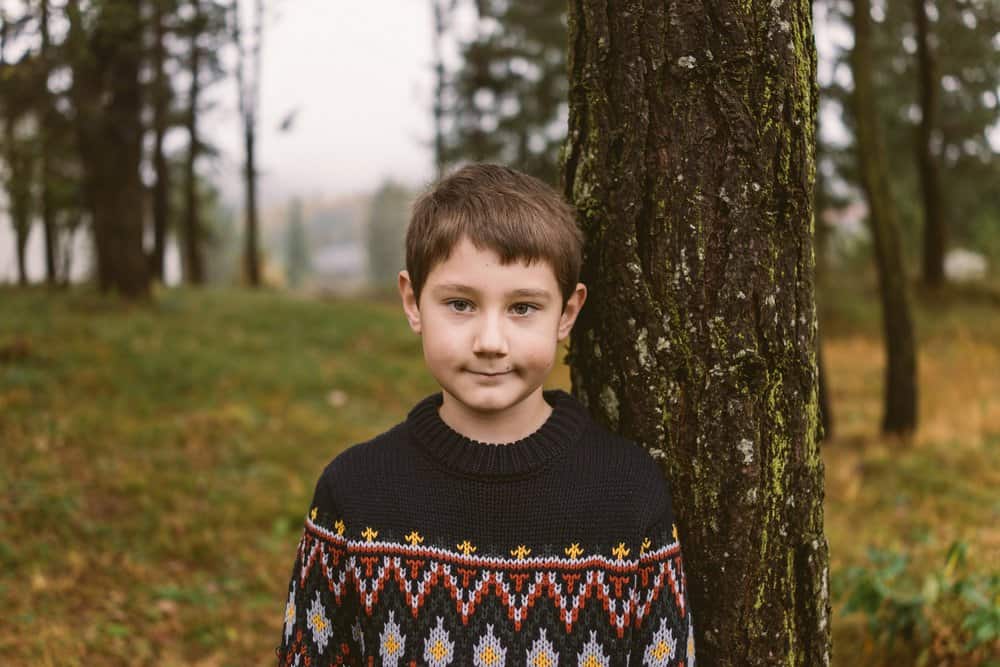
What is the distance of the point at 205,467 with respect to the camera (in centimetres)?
629

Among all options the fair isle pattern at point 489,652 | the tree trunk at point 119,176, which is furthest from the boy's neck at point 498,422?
the tree trunk at point 119,176

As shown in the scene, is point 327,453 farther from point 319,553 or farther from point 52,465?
point 319,553

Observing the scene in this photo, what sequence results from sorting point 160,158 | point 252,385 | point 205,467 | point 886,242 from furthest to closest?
1. point 160,158
2. point 252,385
3. point 886,242
4. point 205,467

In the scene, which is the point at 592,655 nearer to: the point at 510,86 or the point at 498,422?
the point at 498,422

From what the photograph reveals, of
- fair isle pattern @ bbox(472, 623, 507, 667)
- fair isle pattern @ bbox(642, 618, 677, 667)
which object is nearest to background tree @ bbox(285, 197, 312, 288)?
fair isle pattern @ bbox(472, 623, 507, 667)

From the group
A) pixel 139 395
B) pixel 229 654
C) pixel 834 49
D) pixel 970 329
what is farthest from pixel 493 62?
pixel 229 654

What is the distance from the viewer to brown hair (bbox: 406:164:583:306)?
198cm

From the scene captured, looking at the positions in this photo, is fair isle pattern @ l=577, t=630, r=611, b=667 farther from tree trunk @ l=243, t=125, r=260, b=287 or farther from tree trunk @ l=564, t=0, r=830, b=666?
tree trunk @ l=243, t=125, r=260, b=287

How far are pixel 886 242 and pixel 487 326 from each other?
6.59 meters

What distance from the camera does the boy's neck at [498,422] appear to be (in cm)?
210

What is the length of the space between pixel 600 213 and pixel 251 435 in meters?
5.60

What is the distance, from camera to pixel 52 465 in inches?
229

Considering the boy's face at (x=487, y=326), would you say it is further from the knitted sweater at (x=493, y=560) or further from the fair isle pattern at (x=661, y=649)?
the fair isle pattern at (x=661, y=649)

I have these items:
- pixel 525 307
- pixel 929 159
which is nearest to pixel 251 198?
pixel 929 159
